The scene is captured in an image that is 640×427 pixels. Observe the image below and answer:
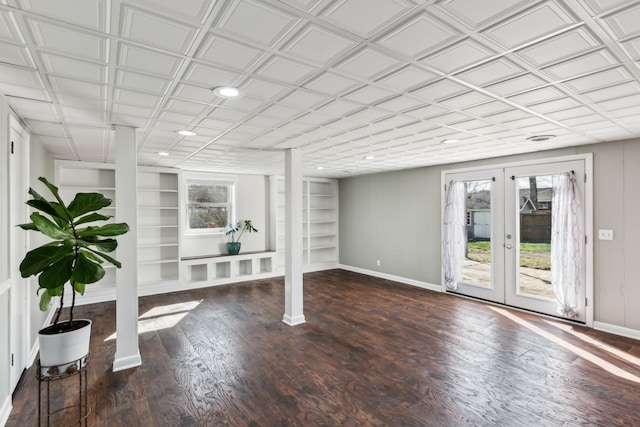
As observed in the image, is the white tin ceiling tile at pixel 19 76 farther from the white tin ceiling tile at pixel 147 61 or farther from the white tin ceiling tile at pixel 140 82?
the white tin ceiling tile at pixel 147 61

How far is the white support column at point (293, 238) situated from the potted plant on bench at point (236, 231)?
2829 mm

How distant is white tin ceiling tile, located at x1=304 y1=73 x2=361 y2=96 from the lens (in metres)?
1.98

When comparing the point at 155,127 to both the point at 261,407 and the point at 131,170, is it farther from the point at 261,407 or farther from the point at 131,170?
the point at 261,407

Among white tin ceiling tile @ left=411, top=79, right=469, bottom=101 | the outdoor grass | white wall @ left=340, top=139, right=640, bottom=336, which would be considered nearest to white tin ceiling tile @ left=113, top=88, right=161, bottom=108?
white tin ceiling tile @ left=411, top=79, right=469, bottom=101

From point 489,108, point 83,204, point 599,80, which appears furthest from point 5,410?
point 599,80

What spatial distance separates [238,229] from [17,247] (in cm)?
430

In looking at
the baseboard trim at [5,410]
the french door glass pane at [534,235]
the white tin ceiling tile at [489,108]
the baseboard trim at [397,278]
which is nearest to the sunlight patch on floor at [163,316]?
the baseboard trim at [5,410]

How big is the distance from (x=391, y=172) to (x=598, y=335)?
4263 millimetres

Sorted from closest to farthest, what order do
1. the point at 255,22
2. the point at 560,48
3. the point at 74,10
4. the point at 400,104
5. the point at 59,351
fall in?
the point at 74,10 < the point at 255,22 < the point at 560,48 < the point at 59,351 < the point at 400,104

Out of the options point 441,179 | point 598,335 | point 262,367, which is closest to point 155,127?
point 262,367

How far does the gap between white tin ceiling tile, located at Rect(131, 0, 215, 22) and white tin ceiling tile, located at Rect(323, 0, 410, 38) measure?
0.52m

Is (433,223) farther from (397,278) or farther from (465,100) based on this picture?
(465,100)

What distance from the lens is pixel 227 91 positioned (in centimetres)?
217

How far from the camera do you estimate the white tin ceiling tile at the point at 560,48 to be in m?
1.53
